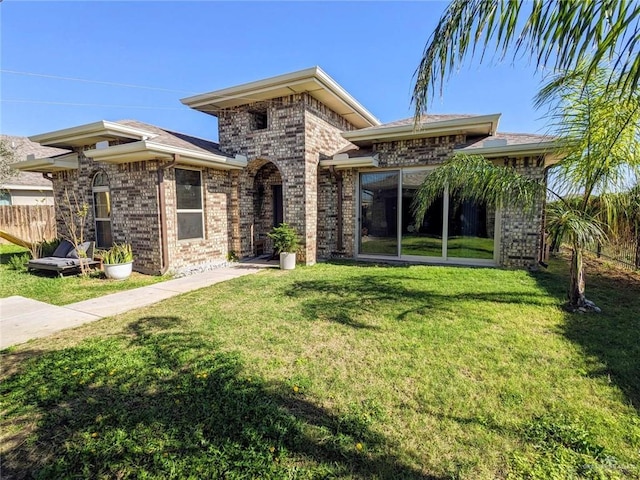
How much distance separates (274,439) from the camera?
2324mm

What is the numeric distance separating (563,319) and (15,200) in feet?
81.4

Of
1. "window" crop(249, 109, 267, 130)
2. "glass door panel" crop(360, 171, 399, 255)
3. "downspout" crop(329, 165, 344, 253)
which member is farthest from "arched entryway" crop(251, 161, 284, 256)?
"glass door panel" crop(360, 171, 399, 255)

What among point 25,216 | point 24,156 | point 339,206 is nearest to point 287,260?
point 339,206

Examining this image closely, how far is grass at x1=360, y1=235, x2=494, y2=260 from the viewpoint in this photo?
352 inches

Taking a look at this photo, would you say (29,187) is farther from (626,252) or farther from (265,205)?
(626,252)

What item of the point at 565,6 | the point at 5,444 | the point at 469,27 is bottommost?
the point at 5,444

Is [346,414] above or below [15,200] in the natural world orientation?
below

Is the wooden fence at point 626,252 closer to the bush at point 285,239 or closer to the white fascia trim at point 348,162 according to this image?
the white fascia trim at point 348,162

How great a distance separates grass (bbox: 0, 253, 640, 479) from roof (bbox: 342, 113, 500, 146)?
5.12 m

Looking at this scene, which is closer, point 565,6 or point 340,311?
point 565,6

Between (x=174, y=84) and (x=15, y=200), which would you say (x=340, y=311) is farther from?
(x=15, y=200)

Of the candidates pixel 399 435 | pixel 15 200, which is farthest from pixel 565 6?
pixel 15 200

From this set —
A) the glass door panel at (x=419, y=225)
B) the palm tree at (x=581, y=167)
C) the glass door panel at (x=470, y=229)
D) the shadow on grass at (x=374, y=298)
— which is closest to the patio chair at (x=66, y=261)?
the shadow on grass at (x=374, y=298)

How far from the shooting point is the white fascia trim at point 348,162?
929 cm
